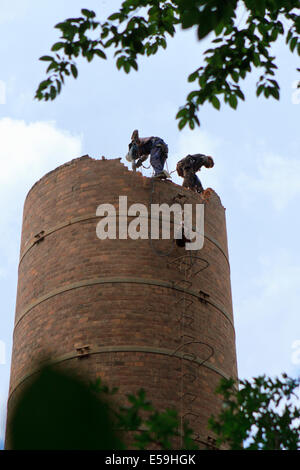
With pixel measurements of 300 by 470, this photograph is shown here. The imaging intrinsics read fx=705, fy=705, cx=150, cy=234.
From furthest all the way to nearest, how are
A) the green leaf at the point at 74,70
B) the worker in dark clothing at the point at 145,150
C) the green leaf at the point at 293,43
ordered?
1. the worker in dark clothing at the point at 145,150
2. the green leaf at the point at 74,70
3. the green leaf at the point at 293,43

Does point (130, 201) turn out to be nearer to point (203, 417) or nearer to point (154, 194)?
point (154, 194)

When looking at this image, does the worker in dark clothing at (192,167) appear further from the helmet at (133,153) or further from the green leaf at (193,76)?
the green leaf at (193,76)

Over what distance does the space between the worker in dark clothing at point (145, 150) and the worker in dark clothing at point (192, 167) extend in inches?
41.9

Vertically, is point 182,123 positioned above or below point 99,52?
below

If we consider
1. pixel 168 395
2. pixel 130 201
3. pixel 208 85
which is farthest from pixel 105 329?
pixel 208 85

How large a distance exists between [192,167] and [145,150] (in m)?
1.59

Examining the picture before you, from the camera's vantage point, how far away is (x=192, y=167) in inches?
802

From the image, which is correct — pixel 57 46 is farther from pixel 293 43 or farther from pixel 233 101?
pixel 293 43


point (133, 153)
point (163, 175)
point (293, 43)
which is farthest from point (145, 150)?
point (293, 43)

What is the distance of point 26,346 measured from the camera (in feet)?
53.6

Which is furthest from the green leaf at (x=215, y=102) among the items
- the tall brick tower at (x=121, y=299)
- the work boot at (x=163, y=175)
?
the work boot at (x=163, y=175)

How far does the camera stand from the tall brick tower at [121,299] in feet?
48.9

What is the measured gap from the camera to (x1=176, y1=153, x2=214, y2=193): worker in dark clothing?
20.0 meters
